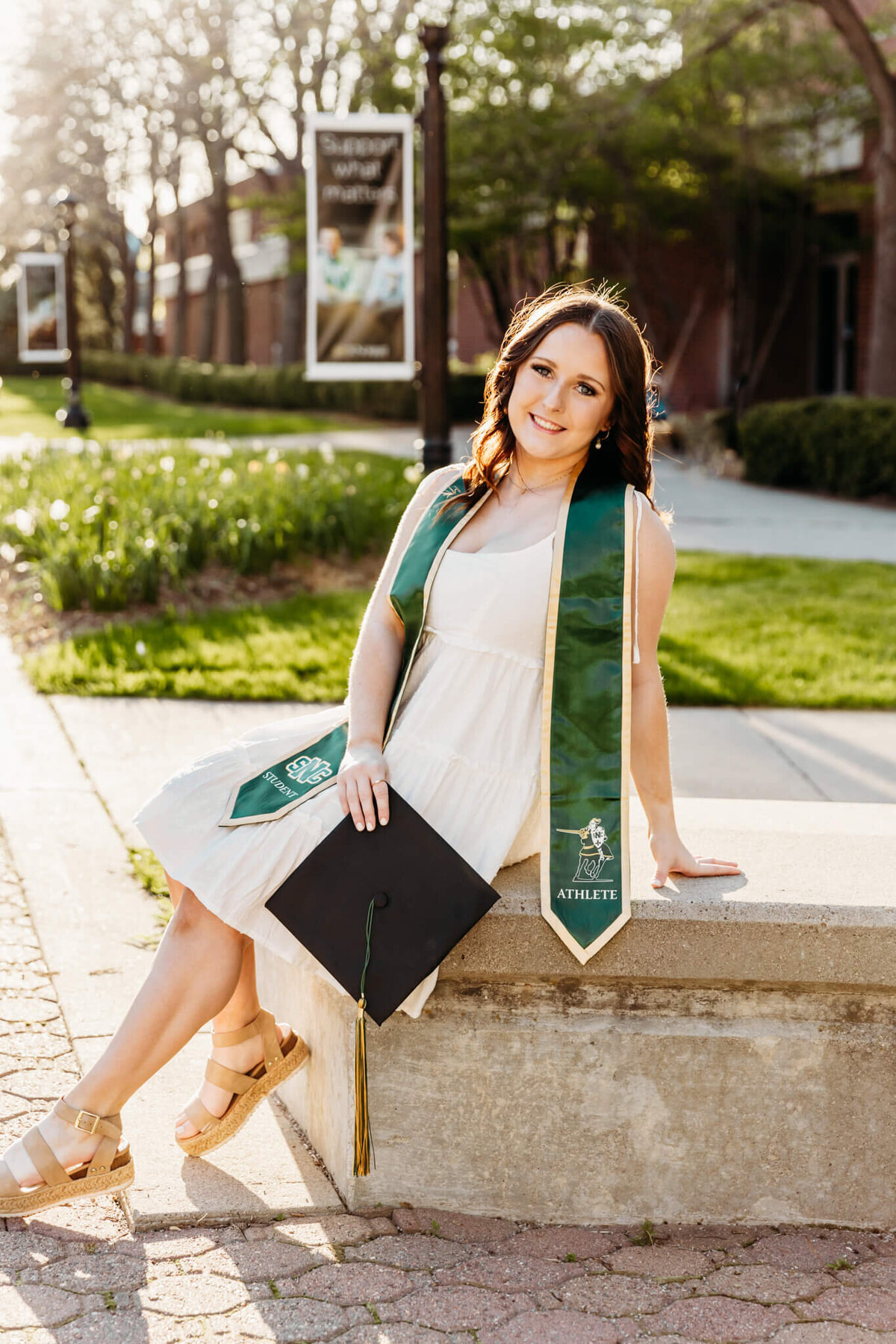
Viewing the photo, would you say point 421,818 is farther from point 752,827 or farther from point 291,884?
point 752,827

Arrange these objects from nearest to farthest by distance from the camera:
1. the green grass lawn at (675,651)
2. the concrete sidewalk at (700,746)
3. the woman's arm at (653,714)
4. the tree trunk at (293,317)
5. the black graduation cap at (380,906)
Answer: the black graduation cap at (380,906), the woman's arm at (653,714), the concrete sidewalk at (700,746), the green grass lawn at (675,651), the tree trunk at (293,317)

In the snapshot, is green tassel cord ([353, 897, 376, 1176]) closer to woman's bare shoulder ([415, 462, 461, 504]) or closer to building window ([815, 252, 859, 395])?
woman's bare shoulder ([415, 462, 461, 504])

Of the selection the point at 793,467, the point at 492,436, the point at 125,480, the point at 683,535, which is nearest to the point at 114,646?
the point at 125,480

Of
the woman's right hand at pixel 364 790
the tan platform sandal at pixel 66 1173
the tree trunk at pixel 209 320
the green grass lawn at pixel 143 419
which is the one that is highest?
the tree trunk at pixel 209 320

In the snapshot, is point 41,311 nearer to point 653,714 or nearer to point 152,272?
point 152,272

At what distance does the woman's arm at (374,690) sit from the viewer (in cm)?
264

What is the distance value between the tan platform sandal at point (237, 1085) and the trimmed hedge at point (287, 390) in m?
20.3

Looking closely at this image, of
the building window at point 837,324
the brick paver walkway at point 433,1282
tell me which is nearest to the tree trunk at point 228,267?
the building window at point 837,324

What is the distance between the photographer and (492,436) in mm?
3070

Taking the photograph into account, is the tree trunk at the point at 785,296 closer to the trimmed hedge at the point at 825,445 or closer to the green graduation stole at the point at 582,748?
the trimmed hedge at the point at 825,445

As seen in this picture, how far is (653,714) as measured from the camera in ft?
A: 9.12

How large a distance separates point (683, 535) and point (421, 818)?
9.53 meters

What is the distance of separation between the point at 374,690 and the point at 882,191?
47.4ft

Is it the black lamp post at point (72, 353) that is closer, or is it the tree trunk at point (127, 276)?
the black lamp post at point (72, 353)
